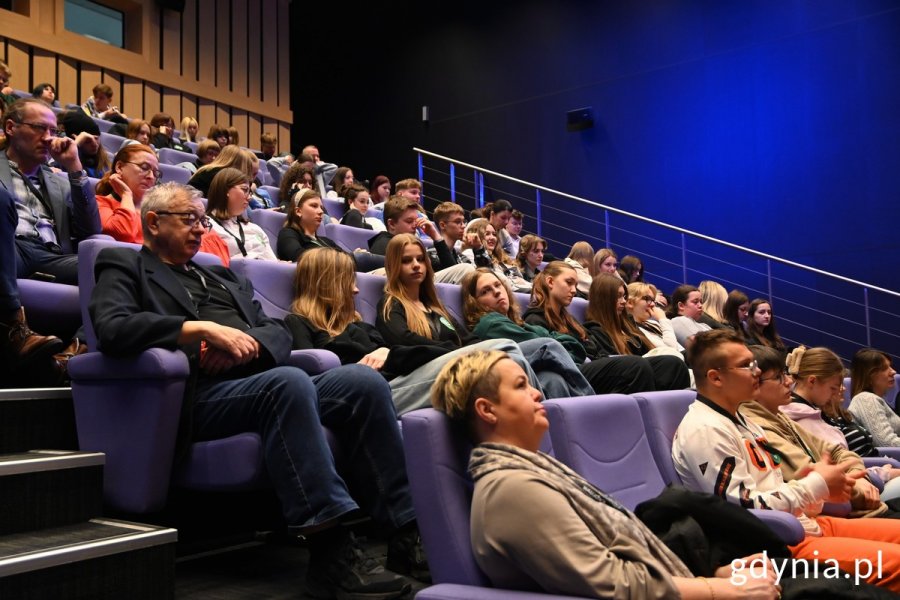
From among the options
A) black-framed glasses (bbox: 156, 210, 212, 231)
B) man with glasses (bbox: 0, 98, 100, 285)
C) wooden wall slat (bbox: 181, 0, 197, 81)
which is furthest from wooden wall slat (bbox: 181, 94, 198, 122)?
black-framed glasses (bbox: 156, 210, 212, 231)

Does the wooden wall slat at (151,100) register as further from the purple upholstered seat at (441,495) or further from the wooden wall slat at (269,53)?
A: the purple upholstered seat at (441,495)

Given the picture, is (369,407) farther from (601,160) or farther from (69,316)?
(601,160)

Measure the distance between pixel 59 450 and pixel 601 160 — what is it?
5882mm

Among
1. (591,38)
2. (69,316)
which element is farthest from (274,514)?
(591,38)

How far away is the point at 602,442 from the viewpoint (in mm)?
1793

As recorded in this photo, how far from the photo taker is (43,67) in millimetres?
7152

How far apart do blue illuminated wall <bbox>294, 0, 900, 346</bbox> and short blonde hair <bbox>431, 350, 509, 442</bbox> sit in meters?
5.00

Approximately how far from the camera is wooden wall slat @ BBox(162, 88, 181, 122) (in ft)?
27.0

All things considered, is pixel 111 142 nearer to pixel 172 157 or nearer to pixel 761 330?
pixel 172 157

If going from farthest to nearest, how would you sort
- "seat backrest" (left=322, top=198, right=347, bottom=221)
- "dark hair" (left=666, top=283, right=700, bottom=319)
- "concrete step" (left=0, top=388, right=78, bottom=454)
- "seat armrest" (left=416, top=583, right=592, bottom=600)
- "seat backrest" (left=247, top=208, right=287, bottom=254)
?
1. "seat backrest" (left=322, top=198, right=347, bottom=221)
2. "dark hair" (left=666, top=283, right=700, bottom=319)
3. "seat backrest" (left=247, top=208, right=287, bottom=254)
4. "concrete step" (left=0, top=388, right=78, bottom=454)
5. "seat armrest" (left=416, top=583, right=592, bottom=600)

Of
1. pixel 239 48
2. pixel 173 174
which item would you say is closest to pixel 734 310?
pixel 173 174

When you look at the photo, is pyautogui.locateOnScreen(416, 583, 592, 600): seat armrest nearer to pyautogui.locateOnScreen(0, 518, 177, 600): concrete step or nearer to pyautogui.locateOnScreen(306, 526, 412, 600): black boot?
pyautogui.locateOnScreen(306, 526, 412, 600): black boot

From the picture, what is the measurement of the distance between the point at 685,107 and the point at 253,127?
15.6ft

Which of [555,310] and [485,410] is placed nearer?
[485,410]
